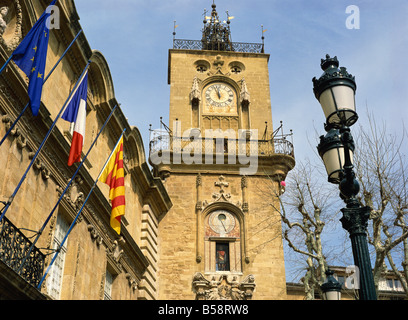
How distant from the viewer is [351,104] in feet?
30.3

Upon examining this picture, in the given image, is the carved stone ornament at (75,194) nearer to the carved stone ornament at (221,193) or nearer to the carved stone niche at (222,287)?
the carved stone niche at (222,287)

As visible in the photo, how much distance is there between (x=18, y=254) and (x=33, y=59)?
4.95 metres

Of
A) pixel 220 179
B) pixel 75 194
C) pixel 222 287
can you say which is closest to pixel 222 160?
pixel 220 179

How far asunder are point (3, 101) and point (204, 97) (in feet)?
64.6

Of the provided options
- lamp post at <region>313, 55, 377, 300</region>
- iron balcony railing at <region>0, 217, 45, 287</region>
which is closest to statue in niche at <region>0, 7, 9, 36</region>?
iron balcony railing at <region>0, 217, 45, 287</region>

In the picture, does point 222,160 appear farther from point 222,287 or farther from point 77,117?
point 77,117

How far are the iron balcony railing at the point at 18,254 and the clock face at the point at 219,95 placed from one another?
2012cm

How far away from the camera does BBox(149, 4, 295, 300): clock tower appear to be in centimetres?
2806

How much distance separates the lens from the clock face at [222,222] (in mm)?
29594

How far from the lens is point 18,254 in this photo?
13.1 metres

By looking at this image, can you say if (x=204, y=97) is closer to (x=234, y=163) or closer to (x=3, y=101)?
(x=234, y=163)

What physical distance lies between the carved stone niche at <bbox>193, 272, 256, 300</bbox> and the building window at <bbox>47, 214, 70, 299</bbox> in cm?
1076
